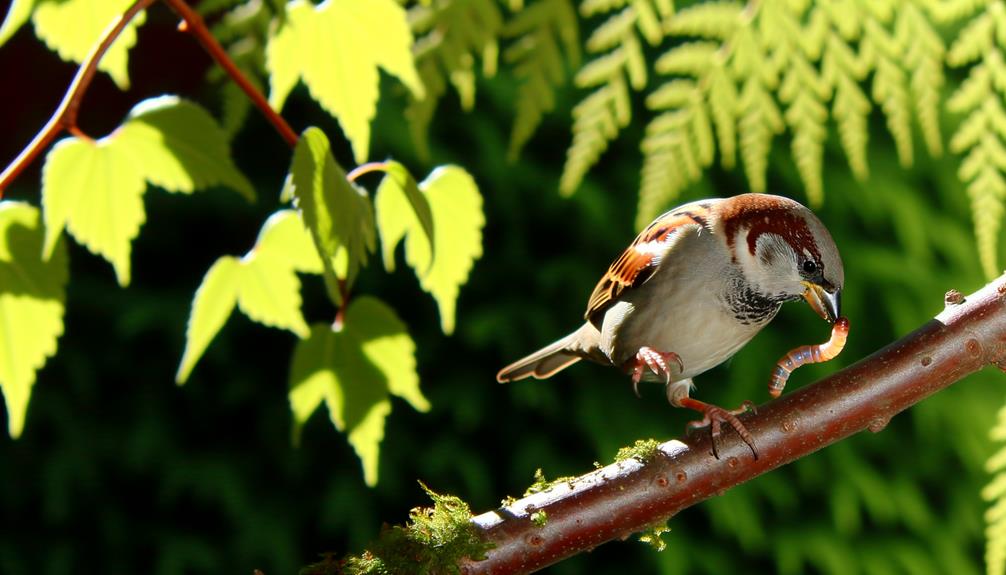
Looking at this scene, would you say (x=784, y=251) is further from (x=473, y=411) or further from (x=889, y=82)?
(x=473, y=411)

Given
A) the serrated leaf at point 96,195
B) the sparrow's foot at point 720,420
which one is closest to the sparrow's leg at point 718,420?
the sparrow's foot at point 720,420

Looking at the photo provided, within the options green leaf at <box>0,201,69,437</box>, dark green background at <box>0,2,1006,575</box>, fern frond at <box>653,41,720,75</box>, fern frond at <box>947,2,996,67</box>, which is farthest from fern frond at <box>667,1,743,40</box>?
dark green background at <box>0,2,1006,575</box>

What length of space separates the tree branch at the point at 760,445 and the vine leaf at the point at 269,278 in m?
0.16

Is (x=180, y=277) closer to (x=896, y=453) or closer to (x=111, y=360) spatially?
(x=111, y=360)

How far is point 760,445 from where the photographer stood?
57cm

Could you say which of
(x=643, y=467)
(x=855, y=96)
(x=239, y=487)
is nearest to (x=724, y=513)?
(x=239, y=487)

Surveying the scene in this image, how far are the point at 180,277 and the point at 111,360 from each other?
19 centimetres

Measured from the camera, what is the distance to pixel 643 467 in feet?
1.87

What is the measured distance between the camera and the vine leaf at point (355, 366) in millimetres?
552

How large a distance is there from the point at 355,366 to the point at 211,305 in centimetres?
9

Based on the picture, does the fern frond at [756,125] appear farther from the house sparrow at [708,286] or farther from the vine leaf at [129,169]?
the vine leaf at [129,169]

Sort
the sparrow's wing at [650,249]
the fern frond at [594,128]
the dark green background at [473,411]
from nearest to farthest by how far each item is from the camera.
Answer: the fern frond at [594,128] → the sparrow's wing at [650,249] → the dark green background at [473,411]

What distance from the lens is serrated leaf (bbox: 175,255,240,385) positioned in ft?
1.70

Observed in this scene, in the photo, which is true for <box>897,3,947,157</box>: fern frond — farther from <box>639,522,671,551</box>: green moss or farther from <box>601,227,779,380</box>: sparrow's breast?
<box>639,522,671,551</box>: green moss
